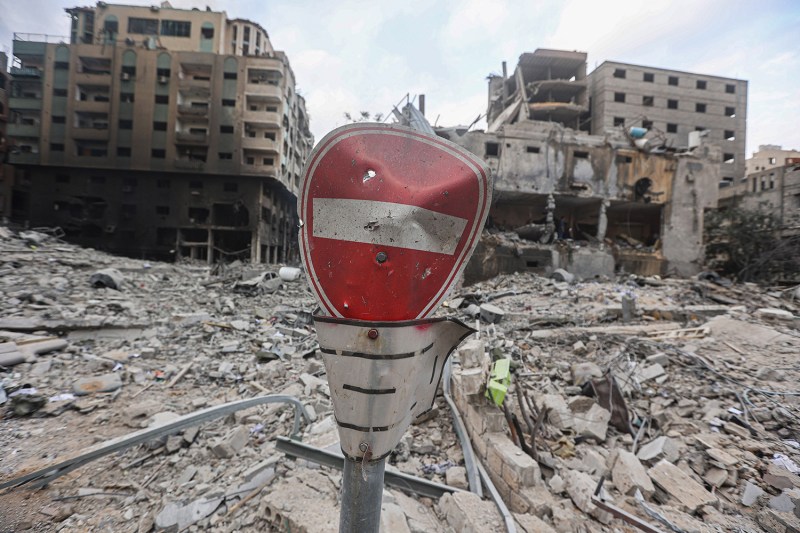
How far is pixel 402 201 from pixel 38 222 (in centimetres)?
3644

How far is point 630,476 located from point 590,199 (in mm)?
18450

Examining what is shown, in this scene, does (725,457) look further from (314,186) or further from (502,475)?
(314,186)

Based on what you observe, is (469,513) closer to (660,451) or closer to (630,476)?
(630,476)

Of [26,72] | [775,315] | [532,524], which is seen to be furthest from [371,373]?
[26,72]

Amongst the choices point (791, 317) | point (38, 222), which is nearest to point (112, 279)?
point (791, 317)

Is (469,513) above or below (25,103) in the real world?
below

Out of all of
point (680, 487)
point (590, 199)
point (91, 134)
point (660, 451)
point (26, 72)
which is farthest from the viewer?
point (26, 72)

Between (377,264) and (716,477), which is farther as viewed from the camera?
(716,477)

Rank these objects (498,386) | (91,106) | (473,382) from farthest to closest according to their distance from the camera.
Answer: (91,106)
(473,382)
(498,386)

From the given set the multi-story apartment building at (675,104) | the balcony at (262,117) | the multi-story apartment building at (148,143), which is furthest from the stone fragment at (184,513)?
the multi-story apartment building at (675,104)

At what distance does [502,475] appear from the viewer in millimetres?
2684

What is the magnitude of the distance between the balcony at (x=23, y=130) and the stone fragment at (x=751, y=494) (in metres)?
38.9

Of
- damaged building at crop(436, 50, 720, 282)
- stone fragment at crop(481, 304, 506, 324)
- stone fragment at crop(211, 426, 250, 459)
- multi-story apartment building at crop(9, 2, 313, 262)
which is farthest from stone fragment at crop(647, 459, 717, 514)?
multi-story apartment building at crop(9, 2, 313, 262)

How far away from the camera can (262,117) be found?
25188 mm
